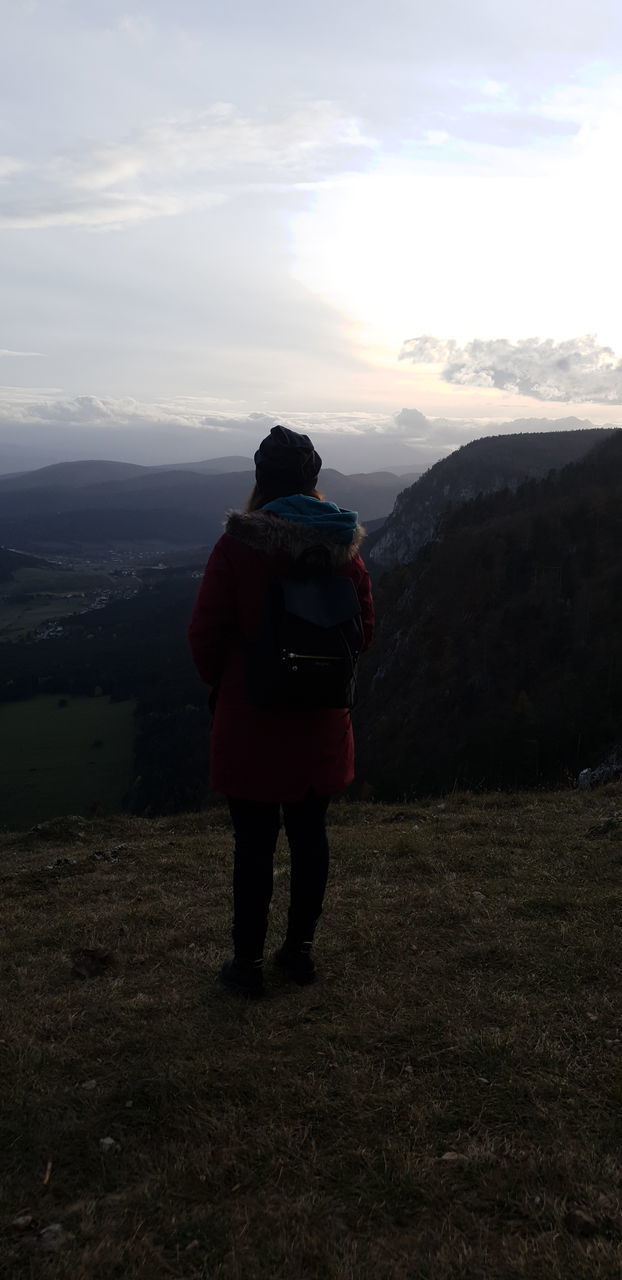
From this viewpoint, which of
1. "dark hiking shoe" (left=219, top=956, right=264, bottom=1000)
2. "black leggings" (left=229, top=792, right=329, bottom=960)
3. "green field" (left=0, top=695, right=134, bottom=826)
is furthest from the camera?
"green field" (left=0, top=695, right=134, bottom=826)

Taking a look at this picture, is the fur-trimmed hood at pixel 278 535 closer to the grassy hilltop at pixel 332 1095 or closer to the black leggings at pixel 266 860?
the black leggings at pixel 266 860

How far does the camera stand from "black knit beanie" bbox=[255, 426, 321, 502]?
4.71m

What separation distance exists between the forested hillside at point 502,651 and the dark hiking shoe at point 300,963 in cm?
3669

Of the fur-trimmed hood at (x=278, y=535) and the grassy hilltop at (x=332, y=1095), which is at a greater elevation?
the fur-trimmed hood at (x=278, y=535)

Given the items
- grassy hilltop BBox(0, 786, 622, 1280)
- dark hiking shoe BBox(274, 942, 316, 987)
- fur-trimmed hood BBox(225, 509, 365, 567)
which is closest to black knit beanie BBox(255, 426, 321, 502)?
fur-trimmed hood BBox(225, 509, 365, 567)

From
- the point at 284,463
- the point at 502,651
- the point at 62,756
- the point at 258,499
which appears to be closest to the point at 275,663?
the point at 258,499

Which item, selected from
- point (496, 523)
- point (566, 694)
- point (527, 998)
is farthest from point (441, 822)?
point (496, 523)

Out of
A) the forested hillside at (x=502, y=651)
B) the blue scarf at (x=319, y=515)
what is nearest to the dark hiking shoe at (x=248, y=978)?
the blue scarf at (x=319, y=515)

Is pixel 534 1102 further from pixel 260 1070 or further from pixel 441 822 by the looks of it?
pixel 441 822

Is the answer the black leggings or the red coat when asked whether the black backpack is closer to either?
the red coat

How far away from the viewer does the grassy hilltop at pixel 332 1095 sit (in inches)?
115

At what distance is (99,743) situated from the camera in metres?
102

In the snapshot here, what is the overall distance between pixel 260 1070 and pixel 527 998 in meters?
1.88

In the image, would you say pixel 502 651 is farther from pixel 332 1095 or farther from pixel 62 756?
pixel 332 1095
